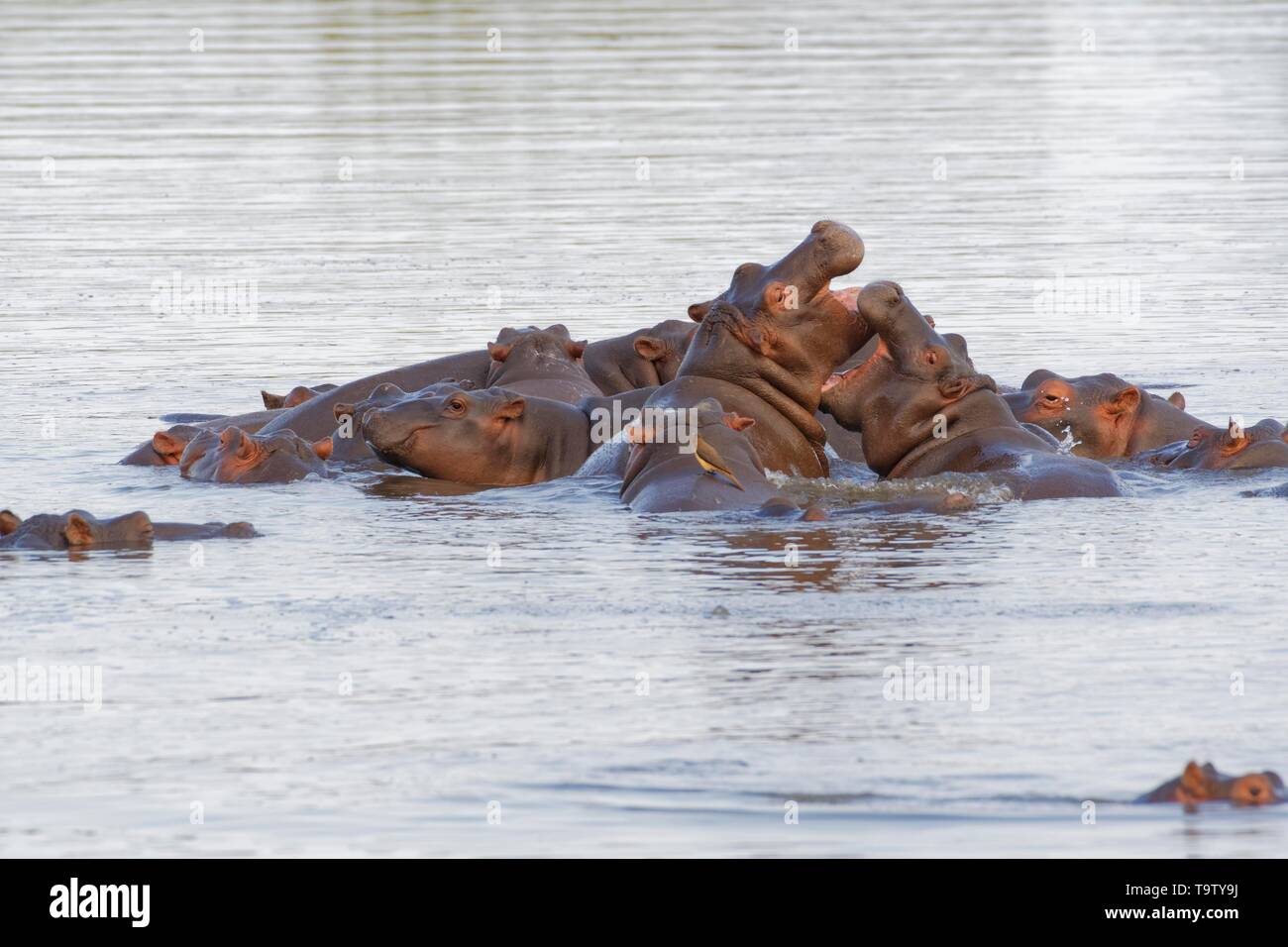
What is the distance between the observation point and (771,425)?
11.3 m

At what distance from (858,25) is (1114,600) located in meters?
37.1

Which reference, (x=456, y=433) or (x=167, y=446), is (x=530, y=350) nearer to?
(x=456, y=433)

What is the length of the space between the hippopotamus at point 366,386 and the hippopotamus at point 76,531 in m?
2.59

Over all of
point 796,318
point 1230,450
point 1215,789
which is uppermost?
point 796,318

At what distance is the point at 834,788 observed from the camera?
260 inches

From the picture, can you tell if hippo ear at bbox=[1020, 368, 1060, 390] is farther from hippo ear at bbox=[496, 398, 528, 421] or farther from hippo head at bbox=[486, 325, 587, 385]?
hippo ear at bbox=[496, 398, 528, 421]

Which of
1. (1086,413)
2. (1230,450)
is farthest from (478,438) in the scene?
(1230,450)

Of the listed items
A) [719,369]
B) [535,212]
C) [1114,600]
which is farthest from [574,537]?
[535,212]

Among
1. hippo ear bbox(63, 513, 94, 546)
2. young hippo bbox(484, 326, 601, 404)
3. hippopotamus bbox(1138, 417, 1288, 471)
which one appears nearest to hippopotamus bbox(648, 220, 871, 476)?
young hippo bbox(484, 326, 601, 404)

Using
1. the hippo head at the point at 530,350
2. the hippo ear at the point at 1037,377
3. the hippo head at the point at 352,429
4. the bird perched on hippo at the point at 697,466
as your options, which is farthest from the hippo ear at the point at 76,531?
the hippo ear at the point at 1037,377

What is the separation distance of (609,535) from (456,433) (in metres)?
1.80

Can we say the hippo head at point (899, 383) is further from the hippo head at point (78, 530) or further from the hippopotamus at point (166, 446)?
the hippopotamus at point (166, 446)

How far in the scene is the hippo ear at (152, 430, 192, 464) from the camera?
12.2 meters

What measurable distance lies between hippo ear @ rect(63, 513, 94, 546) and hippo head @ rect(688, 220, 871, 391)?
309 centimetres
